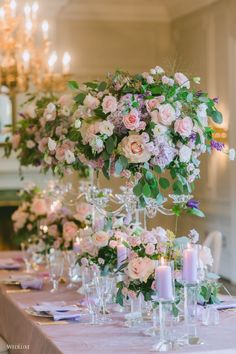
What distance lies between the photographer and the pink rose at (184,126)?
3.20 metres

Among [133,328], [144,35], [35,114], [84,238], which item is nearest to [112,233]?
[84,238]

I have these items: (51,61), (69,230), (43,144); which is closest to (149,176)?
(43,144)

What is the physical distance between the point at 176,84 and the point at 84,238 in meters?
0.92

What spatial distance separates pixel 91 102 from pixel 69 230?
135 centimetres

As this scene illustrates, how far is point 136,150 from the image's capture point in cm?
325

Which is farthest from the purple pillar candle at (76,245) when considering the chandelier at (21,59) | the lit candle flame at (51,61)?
the lit candle flame at (51,61)

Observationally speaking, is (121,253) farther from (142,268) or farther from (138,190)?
(142,268)

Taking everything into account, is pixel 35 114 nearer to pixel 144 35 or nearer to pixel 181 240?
pixel 181 240

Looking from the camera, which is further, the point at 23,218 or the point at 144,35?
the point at 144,35

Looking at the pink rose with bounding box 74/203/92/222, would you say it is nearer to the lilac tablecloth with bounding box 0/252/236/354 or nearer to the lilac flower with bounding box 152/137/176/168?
the lilac tablecloth with bounding box 0/252/236/354

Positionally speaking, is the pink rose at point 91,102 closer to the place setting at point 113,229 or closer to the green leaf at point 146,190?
the place setting at point 113,229

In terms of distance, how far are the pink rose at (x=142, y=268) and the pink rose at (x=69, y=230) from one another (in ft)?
5.02

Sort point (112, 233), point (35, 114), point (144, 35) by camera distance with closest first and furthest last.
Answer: point (112, 233)
point (35, 114)
point (144, 35)

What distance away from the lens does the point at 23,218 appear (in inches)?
214
